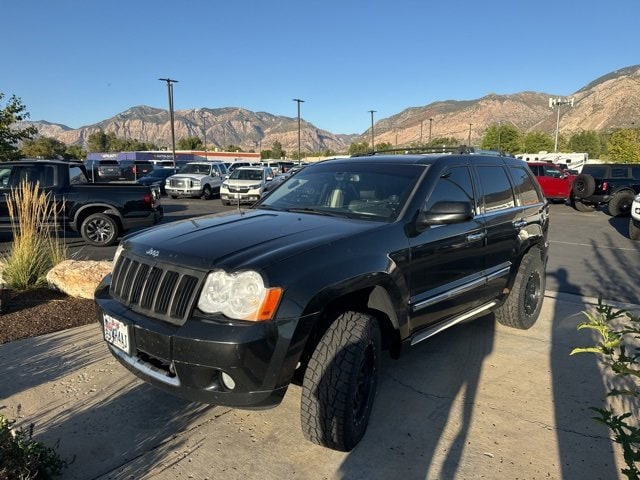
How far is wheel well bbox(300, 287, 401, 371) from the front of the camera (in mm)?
2766

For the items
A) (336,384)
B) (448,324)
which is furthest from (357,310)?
(448,324)

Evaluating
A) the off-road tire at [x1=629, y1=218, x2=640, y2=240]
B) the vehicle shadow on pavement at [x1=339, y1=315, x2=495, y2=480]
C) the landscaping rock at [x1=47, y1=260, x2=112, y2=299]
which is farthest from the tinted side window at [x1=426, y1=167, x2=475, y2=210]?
the off-road tire at [x1=629, y1=218, x2=640, y2=240]

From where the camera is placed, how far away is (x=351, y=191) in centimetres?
391

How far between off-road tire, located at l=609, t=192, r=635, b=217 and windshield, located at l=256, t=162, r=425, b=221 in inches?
589

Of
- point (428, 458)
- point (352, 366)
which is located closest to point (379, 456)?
point (428, 458)

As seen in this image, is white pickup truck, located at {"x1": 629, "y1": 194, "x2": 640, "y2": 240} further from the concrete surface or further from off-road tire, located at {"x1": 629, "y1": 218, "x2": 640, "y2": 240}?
the concrete surface

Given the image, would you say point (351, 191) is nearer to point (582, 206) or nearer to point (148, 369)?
point (148, 369)

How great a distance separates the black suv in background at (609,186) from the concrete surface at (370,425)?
1407 cm

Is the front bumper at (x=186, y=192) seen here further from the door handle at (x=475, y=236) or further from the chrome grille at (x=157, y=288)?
the chrome grille at (x=157, y=288)

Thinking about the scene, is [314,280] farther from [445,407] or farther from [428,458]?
[445,407]

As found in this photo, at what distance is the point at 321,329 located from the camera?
279cm

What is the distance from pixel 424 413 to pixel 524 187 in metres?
3.03

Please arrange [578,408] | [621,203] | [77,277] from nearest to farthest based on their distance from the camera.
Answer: [578,408]
[77,277]
[621,203]

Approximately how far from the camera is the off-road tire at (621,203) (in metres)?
15.8
